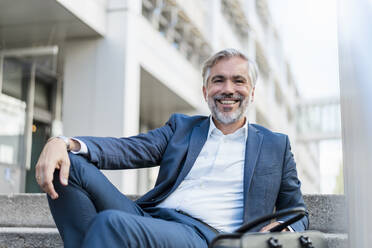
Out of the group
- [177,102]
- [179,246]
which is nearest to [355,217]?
[179,246]

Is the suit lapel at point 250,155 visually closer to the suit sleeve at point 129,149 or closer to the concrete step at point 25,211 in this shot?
the suit sleeve at point 129,149

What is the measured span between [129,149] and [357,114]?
1194 millimetres

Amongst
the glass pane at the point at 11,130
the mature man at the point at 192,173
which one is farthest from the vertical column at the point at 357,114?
the glass pane at the point at 11,130

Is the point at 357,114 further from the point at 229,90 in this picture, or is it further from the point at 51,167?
the point at 51,167

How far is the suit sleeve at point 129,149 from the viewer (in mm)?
2645

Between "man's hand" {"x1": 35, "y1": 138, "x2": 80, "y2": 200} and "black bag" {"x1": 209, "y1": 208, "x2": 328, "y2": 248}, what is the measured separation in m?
0.77

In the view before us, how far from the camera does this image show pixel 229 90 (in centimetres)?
300

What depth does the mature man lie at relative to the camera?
2330 mm

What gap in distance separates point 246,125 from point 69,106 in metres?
8.32

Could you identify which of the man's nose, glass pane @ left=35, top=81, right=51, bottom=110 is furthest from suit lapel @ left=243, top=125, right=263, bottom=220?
glass pane @ left=35, top=81, right=51, bottom=110

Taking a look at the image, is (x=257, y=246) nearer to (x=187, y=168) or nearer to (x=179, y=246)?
(x=179, y=246)

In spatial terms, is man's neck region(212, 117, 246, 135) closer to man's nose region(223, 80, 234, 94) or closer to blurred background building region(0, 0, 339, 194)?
man's nose region(223, 80, 234, 94)

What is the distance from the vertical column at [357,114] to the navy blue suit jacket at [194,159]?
0.38m

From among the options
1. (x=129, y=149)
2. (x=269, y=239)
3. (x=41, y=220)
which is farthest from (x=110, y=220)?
(x=41, y=220)
